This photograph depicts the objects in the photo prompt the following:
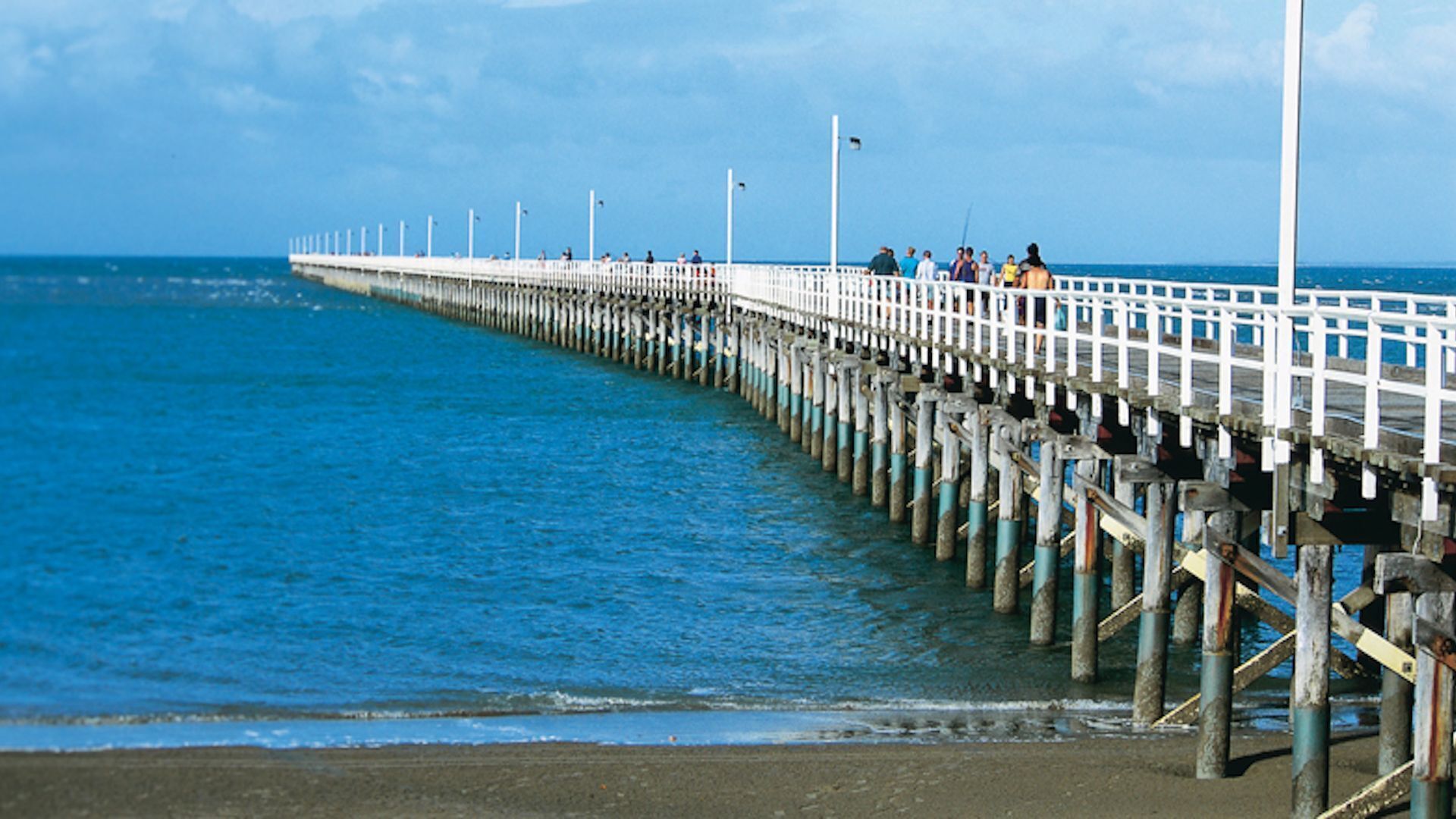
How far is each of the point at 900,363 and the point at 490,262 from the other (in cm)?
6313

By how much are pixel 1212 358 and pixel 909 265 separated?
60.9ft

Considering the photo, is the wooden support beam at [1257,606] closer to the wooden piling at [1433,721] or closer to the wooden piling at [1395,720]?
the wooden piling at [1395,720]

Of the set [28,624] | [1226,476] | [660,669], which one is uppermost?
[1226,476]

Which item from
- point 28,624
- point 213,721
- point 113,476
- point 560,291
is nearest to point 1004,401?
point 213,721

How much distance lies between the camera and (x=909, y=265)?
3041 cm

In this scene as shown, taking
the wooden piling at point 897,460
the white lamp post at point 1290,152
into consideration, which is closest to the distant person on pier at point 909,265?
the wooden piling at point 897,460

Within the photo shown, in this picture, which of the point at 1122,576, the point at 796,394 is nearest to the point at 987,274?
the point at 796,394

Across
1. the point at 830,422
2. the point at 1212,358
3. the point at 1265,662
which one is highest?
the point at 1212,358

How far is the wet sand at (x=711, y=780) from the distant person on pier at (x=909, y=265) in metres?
18.5

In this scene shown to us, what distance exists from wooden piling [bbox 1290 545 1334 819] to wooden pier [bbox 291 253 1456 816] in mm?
14

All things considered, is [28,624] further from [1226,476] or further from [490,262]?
[490,262]

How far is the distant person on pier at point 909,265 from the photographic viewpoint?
2979cm

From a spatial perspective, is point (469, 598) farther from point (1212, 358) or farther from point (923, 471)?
point (1212, 358)

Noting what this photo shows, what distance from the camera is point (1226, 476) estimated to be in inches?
463
